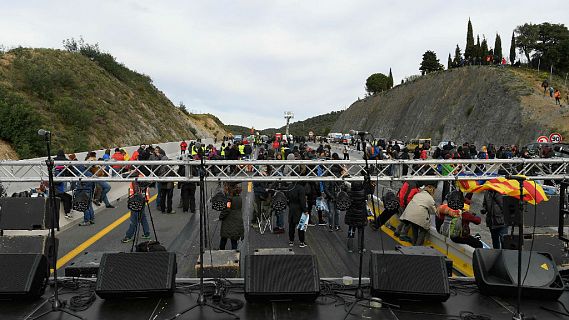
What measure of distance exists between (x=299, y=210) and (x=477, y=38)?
3127 inches

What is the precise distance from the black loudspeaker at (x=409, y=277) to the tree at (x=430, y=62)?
95.4 m

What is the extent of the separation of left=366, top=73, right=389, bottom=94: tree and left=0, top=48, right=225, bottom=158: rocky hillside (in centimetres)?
7467

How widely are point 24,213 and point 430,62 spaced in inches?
3832

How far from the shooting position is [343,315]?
18.1ft

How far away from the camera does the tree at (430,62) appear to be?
9294 cm

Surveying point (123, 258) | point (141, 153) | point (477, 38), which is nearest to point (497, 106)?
point (477, 38)

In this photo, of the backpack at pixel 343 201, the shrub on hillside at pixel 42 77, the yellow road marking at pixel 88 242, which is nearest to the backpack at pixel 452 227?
the backpack at pixel 343 201

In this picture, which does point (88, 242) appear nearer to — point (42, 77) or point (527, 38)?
point (42, 77)

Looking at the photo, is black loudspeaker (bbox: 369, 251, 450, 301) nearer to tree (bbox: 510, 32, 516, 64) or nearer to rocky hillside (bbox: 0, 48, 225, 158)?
rocky hillside (bbox: 0, 48, 225, 158)

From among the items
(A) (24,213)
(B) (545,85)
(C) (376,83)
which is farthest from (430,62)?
(A) (24,213)

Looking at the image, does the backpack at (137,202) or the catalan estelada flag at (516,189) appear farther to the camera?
the backpack at (137,202)

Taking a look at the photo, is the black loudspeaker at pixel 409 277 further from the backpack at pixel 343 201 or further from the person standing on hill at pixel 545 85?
the person standing on hill at pixel 545 85

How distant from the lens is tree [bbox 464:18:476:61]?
73812 millimetres

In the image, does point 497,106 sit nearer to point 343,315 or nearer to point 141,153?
point 141,153
